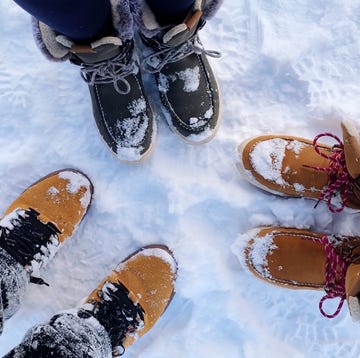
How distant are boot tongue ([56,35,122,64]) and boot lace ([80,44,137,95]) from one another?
0.13 feet

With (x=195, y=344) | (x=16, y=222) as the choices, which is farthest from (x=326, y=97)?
(x=16, y=222)

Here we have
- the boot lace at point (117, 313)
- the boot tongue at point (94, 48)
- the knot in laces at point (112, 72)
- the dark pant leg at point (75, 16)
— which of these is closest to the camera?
the dark pant leg at point (75, 16)

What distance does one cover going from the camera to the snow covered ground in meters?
1.06

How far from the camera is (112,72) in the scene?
2.96 ft

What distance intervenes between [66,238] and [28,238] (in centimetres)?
9

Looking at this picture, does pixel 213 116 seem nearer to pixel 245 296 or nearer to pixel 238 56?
pixel 238 56

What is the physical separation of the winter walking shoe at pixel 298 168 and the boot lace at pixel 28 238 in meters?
0.47

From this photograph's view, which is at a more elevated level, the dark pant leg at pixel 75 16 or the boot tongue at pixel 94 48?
the dark pant leg at pixel 75 16

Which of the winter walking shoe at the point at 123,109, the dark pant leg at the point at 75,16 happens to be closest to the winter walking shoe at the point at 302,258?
the winter walking shoe at the point at 123,109

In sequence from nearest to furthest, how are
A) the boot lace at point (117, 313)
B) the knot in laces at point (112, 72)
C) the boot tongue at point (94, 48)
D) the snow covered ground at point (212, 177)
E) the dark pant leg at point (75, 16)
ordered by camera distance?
the dark pant leg at point (75, 16) → the boot tongue at point (94, 48) → the knot in laces at point (112, 72) → the boot lace at point (117, 313) → the snow covered ground at point (212, 177)

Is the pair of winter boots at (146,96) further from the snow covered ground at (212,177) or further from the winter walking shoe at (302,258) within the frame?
the winter walking shoe at (302,258)

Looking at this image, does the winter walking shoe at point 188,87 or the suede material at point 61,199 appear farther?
the suede material at point 61,199

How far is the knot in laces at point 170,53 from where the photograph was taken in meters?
0.90

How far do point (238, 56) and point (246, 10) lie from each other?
12cm
